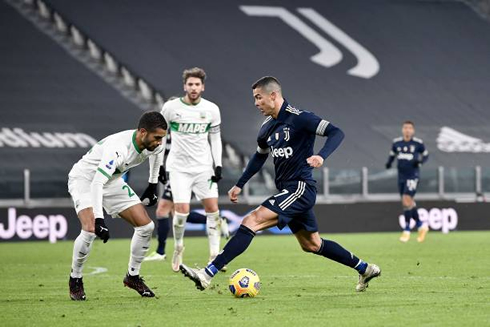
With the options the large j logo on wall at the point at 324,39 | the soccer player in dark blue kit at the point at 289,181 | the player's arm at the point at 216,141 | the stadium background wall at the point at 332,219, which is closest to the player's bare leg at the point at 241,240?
the soccer player in dark blue kit at the point at 289,181

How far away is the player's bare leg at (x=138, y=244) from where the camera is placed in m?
8.77

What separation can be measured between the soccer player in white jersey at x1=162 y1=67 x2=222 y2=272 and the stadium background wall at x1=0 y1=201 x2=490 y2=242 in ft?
23.4

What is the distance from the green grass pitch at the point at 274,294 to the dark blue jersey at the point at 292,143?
3.37ft

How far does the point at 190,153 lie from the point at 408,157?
767cm

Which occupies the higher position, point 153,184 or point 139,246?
point 153,184

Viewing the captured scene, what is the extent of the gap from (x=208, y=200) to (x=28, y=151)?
11215mm

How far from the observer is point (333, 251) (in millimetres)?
8820

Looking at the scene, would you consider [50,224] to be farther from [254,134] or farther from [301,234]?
[301,234]

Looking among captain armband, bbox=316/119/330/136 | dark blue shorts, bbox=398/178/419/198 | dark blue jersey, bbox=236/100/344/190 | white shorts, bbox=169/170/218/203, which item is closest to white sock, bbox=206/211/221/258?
white shorts, bbox=169/170/218/203

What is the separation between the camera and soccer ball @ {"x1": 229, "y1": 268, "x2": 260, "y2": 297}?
844 centimetres

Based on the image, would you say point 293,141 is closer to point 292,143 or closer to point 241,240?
point 292,143

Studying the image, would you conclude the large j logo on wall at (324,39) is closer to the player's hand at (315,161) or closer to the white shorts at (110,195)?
the white shorts at (110,195)

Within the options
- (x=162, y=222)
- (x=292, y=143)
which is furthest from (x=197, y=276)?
(x=162, y=222)

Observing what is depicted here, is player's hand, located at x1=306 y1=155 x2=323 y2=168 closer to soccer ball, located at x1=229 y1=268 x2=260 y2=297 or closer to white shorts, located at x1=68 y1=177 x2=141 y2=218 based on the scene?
soccer ball, located at x1=229 y1=268 x2=260 y2=297
